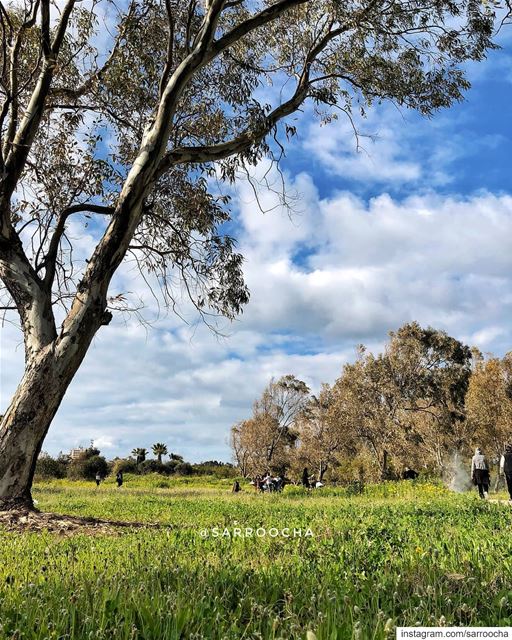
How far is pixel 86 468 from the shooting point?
55.0 metres

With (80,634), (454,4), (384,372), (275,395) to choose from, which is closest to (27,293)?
(80,634)

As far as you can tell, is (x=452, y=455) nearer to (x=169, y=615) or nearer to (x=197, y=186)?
(x=197, y=186)

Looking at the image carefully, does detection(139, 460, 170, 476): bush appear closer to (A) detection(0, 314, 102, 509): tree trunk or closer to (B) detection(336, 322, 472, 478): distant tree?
(B) detection(336, 322, 472, 478): distant tree

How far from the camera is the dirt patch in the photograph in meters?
8.42

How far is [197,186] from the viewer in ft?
49.9

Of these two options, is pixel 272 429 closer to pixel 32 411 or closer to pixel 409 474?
pixel 409 474

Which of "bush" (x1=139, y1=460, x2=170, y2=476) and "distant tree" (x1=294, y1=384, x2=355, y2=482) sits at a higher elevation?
"distant tree" (x1=294, y1=384, x2=355, y2=482)

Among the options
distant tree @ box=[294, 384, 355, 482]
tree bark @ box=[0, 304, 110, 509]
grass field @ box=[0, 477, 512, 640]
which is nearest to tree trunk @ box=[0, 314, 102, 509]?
tree bark @ box=[0, 304, 110, 509]

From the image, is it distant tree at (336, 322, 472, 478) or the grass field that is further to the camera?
distant tree at (336, 322, 472, 478)

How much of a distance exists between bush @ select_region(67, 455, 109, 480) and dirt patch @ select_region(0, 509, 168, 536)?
46.6 metres

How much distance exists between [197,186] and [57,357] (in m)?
6.95

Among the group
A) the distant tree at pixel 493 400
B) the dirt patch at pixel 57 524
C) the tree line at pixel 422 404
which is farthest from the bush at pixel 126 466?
the dirt patch at pixel 57 524

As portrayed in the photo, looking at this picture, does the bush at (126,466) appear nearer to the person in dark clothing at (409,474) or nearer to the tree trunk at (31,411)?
the person in dark clothing at (409,474)

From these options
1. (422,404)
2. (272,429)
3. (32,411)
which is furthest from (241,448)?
(32,411)
